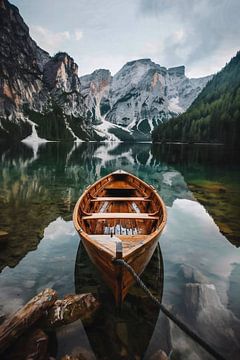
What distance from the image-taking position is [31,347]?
423 centimetres

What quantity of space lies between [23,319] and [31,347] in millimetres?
524

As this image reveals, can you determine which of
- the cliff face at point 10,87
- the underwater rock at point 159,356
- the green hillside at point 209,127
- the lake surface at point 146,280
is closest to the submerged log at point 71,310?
the lake surface at point 146,280

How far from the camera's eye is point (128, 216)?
832cm

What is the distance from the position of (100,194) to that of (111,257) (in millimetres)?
8786

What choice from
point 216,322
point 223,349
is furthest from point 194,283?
point 223,349

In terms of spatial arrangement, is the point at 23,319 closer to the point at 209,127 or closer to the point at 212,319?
the point at 212,319

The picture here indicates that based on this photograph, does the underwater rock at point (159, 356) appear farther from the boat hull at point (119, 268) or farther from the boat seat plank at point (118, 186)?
the boat seat plank at point (118, 186)

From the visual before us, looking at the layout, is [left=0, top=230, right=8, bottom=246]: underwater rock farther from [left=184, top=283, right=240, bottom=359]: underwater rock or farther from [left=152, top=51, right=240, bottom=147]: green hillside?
[left=152, top=51, right=240, bottom=147]: green hillside

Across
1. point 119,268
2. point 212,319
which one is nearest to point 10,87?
point 119,268

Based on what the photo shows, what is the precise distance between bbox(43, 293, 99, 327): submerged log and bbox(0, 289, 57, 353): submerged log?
0.19m

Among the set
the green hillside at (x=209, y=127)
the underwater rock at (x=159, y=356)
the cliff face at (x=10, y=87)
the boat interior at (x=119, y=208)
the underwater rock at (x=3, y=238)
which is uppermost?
the cliff face at (x=10, y=87)

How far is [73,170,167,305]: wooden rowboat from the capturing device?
5008 millimetres

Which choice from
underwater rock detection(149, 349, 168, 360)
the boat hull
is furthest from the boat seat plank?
underwater rock detection(149, 349, 168, 360)

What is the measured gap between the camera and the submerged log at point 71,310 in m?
4.99
